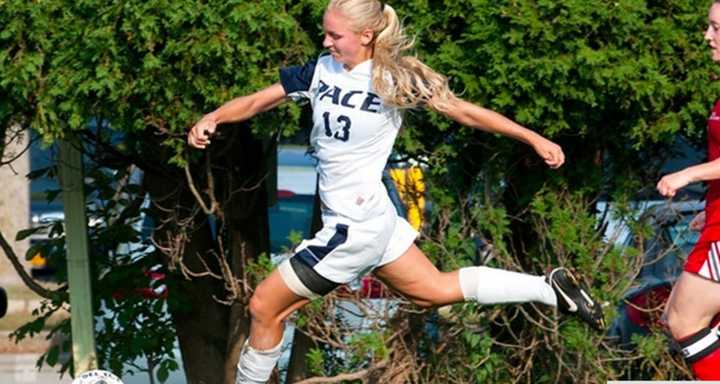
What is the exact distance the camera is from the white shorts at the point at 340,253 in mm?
6332

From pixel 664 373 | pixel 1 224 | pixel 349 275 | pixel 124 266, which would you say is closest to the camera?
pixel 349 275

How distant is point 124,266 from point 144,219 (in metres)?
0.27

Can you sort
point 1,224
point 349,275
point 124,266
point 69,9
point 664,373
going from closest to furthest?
point 349,275, point 69,9, point 664,373, point 124,266, point 1,224

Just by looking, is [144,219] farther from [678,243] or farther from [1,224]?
[1,224]

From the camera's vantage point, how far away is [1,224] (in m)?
18.1

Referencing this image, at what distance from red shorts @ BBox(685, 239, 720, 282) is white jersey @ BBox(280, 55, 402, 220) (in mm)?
1274

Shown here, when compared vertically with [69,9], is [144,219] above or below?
below

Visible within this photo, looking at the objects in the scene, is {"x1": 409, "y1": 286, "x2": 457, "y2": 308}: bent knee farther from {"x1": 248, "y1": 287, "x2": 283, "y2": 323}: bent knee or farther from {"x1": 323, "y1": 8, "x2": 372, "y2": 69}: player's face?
{"x1": 323, "y1": 8, "x2": 372, "y2": 69}: player's face

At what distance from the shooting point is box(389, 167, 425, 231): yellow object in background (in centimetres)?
739

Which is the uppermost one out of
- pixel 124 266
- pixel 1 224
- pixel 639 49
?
pixel 639 49

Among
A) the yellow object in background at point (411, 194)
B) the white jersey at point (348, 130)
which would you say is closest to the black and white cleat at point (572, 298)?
the white jersey at point (348, 130)

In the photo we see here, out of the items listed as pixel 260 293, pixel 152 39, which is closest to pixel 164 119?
pixel 152 39

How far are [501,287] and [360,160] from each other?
0.79m

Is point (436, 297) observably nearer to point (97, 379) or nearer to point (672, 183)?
point (672, 183)
